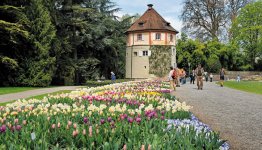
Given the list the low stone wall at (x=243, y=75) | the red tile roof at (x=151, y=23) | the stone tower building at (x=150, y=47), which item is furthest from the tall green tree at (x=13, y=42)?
the low stone wall at (x=243, y=75)

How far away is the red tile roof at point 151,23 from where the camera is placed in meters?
56.8

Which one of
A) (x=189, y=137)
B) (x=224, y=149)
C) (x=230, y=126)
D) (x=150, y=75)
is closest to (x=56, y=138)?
(x=189, y=137)

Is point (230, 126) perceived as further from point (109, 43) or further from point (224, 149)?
point (109, 43)

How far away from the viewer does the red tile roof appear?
56844 millimetres

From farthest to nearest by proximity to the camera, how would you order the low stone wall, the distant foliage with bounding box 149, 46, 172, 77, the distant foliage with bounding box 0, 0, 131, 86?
the low stone wall < the distant foliage with bounding box 149, 46, 172, 77 < the distant foliage with bounding box 0, 0, 131, 86

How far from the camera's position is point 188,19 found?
60.1 m

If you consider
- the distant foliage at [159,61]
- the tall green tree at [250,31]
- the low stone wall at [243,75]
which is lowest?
the low stone wall at [243,75]

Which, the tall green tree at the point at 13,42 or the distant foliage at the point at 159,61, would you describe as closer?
the tall green tree at the point at 13,42

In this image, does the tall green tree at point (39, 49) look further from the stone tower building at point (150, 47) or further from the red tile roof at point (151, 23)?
the red tile roof at point (151, 23)

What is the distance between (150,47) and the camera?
56844mm

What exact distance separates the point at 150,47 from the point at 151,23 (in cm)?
412

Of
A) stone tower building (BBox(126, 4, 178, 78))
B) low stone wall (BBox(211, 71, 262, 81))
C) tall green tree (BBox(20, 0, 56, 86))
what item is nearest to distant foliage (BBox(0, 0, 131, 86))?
tall green tree (BBox(20, 0, 56, 86))

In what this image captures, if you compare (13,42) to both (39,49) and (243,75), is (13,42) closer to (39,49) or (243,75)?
(39,49)

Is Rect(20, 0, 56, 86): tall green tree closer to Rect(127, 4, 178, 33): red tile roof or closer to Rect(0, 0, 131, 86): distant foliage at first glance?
Rect(0, 0, 131, 86): distant foliage
